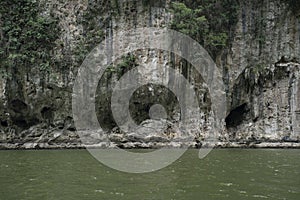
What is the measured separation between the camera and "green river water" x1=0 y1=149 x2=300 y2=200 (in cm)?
1066

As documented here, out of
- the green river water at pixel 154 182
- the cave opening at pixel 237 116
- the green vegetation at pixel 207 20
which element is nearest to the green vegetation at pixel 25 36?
the green vegetation at pixel 207 20

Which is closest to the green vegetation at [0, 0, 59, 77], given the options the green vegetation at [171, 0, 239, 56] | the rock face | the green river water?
the rock face

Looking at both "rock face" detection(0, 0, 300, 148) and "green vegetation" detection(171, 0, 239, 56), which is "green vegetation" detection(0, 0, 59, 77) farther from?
"green vegetation" detection(171, 0, 239, 56)

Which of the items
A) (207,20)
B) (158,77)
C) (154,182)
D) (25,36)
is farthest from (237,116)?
(154,182)

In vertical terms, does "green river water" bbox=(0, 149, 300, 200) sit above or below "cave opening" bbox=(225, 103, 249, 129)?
below

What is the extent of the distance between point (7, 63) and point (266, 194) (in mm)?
29197

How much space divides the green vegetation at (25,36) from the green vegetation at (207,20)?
11.6m

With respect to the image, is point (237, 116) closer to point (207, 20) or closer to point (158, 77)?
point (158, 77)

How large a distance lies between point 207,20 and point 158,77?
7184mm

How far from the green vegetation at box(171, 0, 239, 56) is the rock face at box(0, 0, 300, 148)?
77 centimetres

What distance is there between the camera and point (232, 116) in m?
37.6

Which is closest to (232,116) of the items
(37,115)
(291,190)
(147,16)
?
(147,16)

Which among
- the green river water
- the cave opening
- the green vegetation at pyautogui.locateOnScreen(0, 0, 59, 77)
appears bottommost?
the green river water

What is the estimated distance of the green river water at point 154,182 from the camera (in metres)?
10.7
